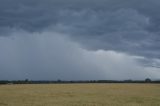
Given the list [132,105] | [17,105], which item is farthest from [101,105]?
[17,105]

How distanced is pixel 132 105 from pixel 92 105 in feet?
16.4

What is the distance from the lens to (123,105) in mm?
41500

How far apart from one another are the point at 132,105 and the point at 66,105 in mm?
8150

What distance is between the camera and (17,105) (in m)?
40.5

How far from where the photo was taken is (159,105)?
136 ft

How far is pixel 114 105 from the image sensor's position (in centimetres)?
4156

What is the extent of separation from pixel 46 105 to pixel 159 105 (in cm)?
1380

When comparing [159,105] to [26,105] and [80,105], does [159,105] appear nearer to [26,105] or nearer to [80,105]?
[80,105]

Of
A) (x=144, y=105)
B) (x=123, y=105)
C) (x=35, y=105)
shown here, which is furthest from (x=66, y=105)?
(x=144, y=105)

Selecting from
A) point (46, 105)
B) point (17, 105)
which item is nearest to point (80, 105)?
point (46, 105)

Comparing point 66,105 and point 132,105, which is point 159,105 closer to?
point 132,105

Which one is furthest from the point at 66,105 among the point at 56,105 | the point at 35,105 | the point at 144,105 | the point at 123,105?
the point at 144,105

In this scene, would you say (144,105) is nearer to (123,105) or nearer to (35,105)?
(123,105)

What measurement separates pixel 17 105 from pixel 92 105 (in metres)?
9.06
